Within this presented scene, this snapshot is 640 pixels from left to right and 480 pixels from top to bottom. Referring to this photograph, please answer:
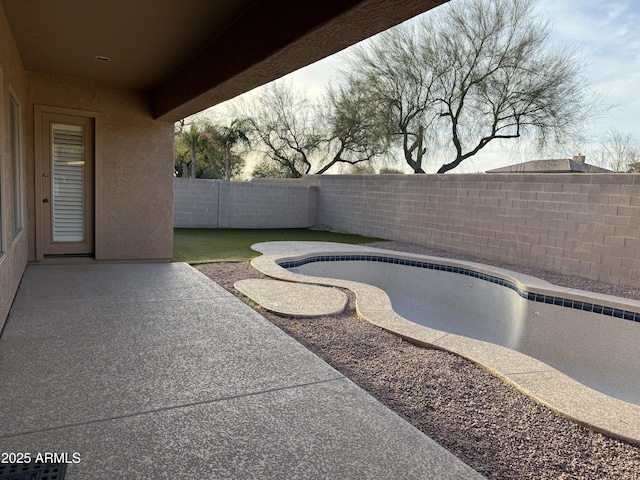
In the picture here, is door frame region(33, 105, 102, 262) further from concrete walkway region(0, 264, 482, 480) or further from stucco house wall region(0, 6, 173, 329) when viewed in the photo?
concrete walkway region(0, 264, 482, 480)

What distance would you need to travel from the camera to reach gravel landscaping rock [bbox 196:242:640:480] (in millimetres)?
2182

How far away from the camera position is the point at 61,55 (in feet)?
17.4

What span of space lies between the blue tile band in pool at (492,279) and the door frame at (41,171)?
284 cm

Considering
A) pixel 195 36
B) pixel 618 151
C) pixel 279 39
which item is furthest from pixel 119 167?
→ pixel 618 151

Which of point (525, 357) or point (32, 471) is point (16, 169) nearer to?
point (32, 471)

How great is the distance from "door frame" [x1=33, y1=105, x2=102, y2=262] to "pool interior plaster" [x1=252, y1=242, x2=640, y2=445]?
7.97ft

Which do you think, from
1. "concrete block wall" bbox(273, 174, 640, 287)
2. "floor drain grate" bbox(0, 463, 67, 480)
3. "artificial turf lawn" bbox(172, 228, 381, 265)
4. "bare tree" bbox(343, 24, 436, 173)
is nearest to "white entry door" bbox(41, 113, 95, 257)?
"artificial turf lawn" bbox(172, 228, 381, 265)

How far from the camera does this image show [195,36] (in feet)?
14.1

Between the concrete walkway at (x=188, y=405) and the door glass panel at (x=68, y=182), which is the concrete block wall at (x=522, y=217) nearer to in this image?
the concrete walkway at (x=188, y=405)

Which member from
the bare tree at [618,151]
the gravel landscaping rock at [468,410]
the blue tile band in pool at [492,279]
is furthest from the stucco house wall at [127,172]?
the bare tree at [618,151]

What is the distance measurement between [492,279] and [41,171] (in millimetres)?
6802

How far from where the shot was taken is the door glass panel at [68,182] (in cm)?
667

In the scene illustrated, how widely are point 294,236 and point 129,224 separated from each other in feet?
16.8

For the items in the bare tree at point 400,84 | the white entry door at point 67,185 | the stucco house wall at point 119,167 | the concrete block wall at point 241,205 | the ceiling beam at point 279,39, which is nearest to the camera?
the ceiling beam at point 279,39
